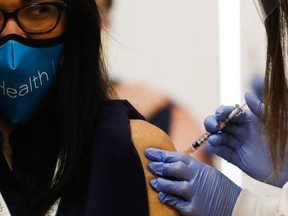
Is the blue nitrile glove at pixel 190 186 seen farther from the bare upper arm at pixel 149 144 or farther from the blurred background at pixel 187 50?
the blurred background at pixel 187 50

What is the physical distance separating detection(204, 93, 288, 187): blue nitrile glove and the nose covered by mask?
0.62m

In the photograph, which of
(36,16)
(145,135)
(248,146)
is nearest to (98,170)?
(145,135)

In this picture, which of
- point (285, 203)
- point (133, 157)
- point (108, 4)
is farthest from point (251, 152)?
point (108, 4)

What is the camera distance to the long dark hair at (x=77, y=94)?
1263 mm

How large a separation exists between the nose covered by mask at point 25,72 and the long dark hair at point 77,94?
0.13ft

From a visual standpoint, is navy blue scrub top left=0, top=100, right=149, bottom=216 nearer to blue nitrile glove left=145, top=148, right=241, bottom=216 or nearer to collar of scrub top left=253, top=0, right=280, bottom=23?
blue nitrile glove left=145, top=148, right=241, bottom=216

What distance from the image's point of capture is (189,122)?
238 cm

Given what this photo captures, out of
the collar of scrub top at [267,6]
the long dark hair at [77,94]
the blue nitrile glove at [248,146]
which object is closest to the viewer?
the collar of scrub top at [267,6]

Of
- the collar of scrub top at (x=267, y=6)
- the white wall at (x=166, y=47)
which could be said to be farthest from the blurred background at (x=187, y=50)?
the collar of scrub top at (x=267, y=6)

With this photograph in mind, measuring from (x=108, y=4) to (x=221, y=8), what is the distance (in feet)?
1.56

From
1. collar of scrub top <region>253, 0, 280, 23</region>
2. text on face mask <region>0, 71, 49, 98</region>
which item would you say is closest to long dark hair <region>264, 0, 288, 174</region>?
collar of scrub top <region>253, 0, 280, 23</region>

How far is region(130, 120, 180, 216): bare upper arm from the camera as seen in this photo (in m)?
1.28

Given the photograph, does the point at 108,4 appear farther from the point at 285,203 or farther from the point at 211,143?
the point at 285,203

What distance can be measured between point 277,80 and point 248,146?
575 millimetres
